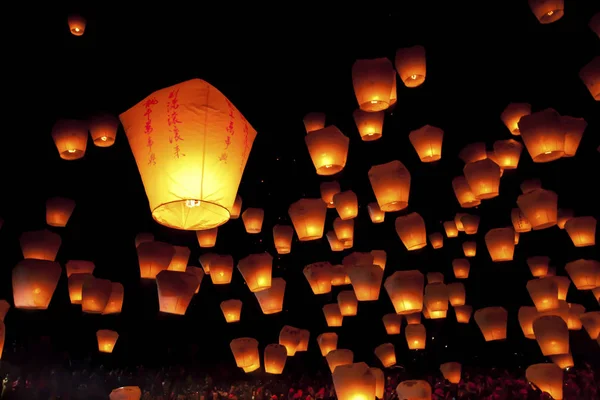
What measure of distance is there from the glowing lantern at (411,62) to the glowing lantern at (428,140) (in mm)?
642

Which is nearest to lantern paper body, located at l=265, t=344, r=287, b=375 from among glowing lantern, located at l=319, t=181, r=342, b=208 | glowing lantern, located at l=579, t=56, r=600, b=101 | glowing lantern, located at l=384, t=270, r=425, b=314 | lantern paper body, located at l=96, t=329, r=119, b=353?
glowing lantern, located at l=319, t=181, r=342, b=208

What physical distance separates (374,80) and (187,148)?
2203 millimetres

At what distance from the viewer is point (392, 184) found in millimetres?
5461

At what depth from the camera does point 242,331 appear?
38.1ft

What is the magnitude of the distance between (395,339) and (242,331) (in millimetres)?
3109

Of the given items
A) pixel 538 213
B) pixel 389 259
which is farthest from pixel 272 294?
pixel 389 259

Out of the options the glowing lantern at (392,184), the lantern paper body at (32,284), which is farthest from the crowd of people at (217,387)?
the glowing lantern at (392,184)

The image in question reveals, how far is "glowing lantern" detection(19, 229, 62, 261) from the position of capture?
6.49 m

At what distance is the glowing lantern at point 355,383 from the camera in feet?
16.8

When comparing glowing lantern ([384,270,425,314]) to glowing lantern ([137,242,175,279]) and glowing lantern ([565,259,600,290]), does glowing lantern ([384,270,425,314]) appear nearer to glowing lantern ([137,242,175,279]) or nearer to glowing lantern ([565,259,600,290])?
glowing lantern ([565,259,600,290])

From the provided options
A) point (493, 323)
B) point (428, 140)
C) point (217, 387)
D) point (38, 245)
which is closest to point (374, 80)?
point (428, 140)

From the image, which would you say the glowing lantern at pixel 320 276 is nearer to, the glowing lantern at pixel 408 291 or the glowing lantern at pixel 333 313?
the glowing lantern at pixel 408 291

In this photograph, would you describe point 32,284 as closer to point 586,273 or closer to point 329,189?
point 329,189

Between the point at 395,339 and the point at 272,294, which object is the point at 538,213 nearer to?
the point at 272,294
